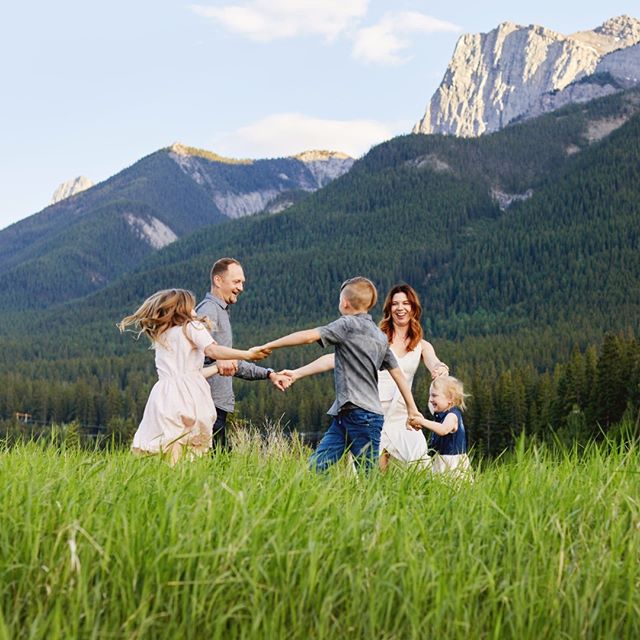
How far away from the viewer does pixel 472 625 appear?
13.0 feet

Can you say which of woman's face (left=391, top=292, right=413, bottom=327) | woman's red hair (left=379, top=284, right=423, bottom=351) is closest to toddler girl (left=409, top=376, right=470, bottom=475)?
woman's red hair (left=379, top=284, right=423, bottom=351)

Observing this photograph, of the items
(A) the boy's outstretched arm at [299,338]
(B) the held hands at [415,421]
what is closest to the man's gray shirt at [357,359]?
(A) the boy's outstretched arm at [299,338]

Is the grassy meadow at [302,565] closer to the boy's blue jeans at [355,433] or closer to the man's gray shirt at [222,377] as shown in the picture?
the boy's blue jeans at [355,433]

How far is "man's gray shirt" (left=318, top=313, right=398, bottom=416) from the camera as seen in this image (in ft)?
26.9

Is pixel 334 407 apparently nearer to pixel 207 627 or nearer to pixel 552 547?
pixel 552 547

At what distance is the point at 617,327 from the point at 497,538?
149 metres

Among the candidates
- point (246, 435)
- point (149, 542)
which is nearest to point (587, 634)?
point (149, 542)

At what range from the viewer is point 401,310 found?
31.7 feet

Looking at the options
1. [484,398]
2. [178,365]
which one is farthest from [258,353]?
[484,398]

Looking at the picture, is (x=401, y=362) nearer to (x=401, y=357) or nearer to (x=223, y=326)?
(x=401, y=357)

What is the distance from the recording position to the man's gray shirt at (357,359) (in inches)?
323

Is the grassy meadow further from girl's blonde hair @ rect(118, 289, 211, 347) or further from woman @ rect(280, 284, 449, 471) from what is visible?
woman @ rect(280, 284, 449, 471)

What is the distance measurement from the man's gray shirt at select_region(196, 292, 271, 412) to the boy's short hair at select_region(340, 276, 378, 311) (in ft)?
3.80

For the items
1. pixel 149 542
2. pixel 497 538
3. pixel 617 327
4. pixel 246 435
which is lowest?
pixel 617 327
